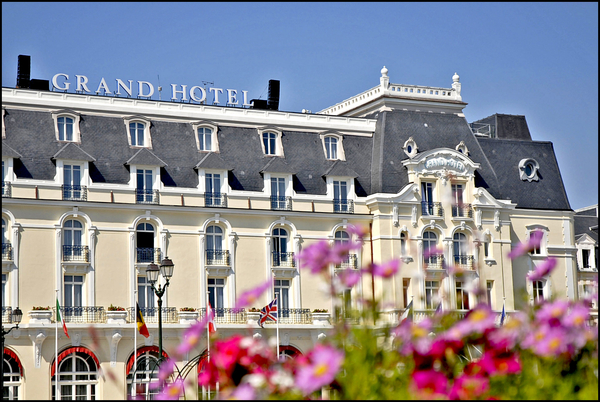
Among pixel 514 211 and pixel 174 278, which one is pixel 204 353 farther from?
pixel 514 211

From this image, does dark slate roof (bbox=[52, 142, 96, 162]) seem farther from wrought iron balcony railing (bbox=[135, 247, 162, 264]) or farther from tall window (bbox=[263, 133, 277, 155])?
tall window (bbox=[263, 133, 277, 155])

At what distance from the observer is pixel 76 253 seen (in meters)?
48.1

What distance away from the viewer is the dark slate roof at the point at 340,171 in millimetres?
54562

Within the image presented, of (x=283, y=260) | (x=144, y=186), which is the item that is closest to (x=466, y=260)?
(x=283, y=260)

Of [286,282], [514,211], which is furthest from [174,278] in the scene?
[514,211]

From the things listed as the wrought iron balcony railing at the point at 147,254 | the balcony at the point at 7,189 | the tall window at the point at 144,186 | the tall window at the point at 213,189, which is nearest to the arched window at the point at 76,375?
the wrought iron balcony railing at the point at 147,254

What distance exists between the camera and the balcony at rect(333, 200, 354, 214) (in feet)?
179

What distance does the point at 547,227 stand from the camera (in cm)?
6044

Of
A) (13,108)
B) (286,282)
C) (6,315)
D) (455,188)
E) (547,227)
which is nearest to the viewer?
(6,315)

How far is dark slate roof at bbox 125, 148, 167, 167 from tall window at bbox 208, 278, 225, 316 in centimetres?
642

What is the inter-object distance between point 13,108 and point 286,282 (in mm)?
16187

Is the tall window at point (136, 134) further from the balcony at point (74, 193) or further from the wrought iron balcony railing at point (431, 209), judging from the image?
the wrought iron balcony railing at point (431, 209)

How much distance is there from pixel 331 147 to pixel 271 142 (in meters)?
3.60

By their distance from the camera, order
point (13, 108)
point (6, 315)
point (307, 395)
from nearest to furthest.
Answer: point (307, 395) < point (6, 315) < point (13, 108)
